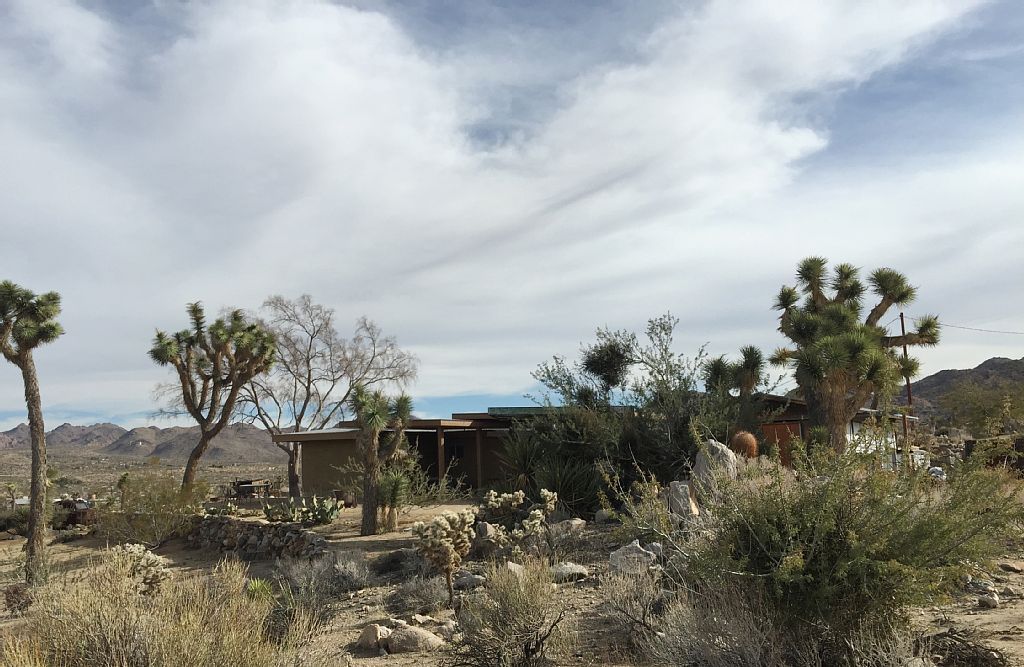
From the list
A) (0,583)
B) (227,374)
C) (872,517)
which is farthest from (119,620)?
(227,374)

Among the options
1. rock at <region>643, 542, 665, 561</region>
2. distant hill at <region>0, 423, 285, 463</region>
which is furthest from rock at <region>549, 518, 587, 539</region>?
distant hill at <region>0, 423, 285, 463</region>

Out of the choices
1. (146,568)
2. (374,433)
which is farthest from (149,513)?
(146,568)

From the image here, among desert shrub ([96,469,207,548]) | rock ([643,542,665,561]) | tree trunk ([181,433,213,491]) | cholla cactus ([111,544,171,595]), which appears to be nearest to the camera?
rock ([643,542,665,561])

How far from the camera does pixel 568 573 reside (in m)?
10.1

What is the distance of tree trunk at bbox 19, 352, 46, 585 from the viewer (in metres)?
14.4

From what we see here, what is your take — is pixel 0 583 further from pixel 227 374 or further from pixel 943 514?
pixel 943 514

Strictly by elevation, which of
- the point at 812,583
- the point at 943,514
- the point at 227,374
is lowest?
the point at 812,583

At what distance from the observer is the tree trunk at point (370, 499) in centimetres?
1584

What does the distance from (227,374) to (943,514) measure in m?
23.7

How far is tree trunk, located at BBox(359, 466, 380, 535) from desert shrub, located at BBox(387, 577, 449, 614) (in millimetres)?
5003

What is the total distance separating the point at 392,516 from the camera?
1608cm

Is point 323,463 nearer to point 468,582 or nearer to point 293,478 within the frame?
point 293,478

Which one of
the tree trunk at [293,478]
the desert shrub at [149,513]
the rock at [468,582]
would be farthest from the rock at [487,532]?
the tree trunk at [293,478]

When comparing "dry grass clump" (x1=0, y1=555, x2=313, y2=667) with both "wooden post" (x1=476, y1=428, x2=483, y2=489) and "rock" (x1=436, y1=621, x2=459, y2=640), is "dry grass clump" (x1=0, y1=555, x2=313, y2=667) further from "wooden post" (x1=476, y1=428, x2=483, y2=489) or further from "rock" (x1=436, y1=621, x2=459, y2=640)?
"wooden post" (x1=476, y1=428, x2=483, y2=489)
